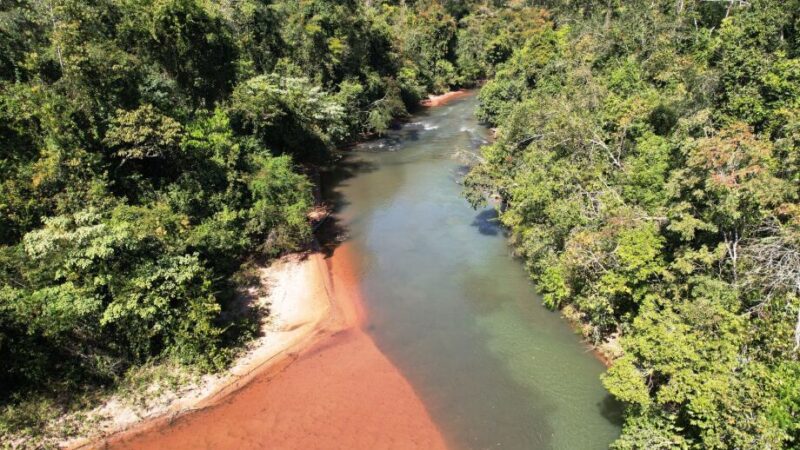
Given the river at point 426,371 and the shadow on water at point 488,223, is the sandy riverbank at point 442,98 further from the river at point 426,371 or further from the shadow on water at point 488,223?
the river at point 426,371

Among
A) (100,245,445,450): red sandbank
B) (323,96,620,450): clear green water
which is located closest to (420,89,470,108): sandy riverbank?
(323,96,620,450): clear green water

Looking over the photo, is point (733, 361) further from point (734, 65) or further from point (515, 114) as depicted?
point (515, 114)

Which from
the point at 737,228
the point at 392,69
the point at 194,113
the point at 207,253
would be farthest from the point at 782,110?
the point at 392,69

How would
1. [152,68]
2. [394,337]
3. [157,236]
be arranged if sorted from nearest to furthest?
1. [157,236]
2. [394,337]
3. [152,68]

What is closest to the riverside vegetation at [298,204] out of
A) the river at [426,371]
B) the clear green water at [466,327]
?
the clear green water at [466,327]

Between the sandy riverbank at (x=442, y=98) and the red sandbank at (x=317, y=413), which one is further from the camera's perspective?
the sandy riverbank at (x=442, y=98)

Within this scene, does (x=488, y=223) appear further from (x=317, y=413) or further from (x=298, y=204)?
(x=317, y=413)
